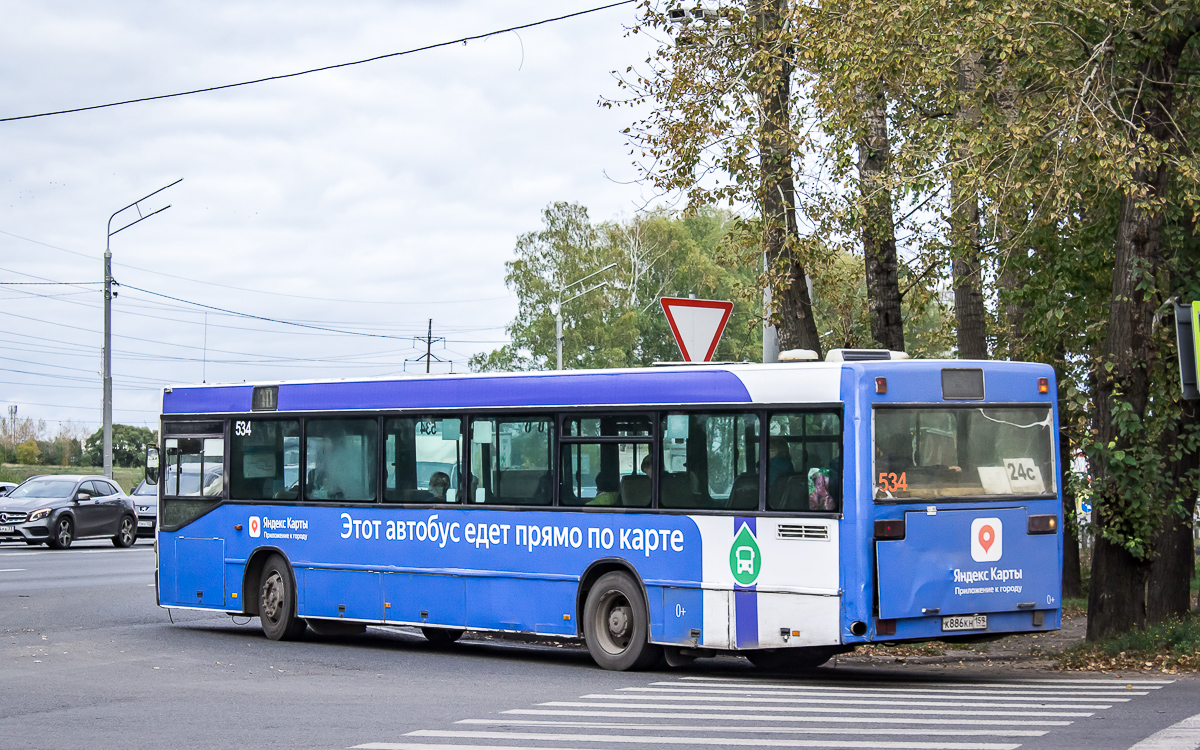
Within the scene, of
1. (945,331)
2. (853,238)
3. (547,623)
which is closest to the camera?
(547,623)

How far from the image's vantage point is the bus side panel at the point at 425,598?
50.0 feet

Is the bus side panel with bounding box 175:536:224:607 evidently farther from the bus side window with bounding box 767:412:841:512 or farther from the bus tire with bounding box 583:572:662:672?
the bus side window with bounding box 767:412:841:512

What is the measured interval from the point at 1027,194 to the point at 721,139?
13.9 feet

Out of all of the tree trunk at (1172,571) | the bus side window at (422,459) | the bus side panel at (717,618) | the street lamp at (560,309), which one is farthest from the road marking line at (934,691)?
the street lamp at (560,309)

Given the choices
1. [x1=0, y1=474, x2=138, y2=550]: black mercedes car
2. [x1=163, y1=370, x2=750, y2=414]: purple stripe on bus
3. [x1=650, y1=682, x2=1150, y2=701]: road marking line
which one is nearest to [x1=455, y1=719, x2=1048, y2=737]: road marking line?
[x1=650, y1=682, x2=1150, y2=701]: road marking line

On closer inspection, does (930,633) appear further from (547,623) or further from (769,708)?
(547,623)

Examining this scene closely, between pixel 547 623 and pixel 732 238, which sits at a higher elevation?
pixel 732 238

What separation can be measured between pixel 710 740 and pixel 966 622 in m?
3.79

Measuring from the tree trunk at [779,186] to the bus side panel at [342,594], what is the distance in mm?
5731

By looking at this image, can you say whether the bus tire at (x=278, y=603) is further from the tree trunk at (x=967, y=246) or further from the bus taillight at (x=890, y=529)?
the tree trunk at (x=967, y=246)

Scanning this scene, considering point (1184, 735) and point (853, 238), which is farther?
point (853, 238)

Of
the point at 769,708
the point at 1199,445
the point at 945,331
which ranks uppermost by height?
the point at 945,331

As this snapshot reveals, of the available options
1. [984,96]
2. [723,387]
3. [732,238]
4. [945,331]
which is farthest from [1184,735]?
[945,331]

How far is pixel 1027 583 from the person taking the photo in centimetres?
1279
